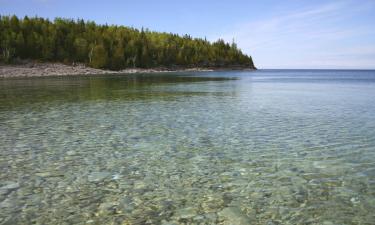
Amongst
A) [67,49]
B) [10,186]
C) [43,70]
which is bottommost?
[10,186]

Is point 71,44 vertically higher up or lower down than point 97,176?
higher up

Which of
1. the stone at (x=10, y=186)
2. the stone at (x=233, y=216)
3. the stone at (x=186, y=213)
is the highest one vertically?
the stone at (x=233, y=216)

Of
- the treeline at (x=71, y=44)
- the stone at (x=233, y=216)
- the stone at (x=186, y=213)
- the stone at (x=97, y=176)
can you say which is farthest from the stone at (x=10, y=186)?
the treeline at (x=71, y=44)

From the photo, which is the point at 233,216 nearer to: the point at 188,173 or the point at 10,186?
the point at 188,173

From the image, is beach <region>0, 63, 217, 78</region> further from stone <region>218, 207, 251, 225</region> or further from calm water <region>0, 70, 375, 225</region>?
stone <region>218, 207, 251, 225</region>

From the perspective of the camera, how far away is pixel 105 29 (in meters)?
179

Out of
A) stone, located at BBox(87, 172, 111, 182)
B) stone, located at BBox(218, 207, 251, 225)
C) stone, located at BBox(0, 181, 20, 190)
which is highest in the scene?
stone, located at BBox(218, 207, 251, 225)

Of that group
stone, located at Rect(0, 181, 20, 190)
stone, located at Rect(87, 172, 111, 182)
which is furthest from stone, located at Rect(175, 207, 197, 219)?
stone, located at Rect(0, 181, 20, 190)

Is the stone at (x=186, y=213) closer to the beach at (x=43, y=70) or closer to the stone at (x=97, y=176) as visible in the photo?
the stone at (x=97, y=176)

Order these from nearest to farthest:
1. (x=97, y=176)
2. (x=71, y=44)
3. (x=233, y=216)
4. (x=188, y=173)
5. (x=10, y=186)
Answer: (x=233, y=216)
(x=10, y=186)
(x=97, y=176)
(x=188, y=173)
(x=71, y=44)

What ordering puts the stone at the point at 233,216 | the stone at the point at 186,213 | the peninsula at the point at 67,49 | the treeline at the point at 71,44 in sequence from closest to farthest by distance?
the stone at the point at 233,216
the stone at the point at 186,213
the peninsula at the point at 67,49
the treeline at the point at 71,44

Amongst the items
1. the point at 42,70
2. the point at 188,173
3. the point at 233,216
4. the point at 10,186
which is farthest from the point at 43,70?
the point at 233,216

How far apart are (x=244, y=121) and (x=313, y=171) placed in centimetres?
867

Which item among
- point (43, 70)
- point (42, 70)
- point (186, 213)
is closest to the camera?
point (186, 213)
